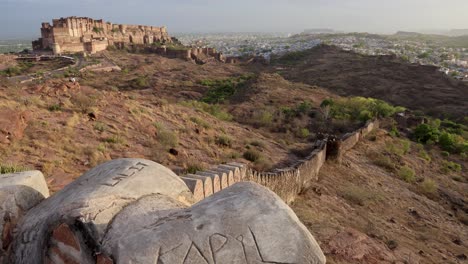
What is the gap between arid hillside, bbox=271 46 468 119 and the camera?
1367 inches

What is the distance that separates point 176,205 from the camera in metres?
2.79

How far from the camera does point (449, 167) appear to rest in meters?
16.1

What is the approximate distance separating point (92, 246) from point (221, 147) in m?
9.30

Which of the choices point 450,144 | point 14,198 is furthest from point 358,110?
point 14,198

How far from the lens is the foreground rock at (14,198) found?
3094 mm

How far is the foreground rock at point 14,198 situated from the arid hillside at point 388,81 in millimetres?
34178

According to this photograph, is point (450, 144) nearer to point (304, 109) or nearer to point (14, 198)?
point (304, 109)

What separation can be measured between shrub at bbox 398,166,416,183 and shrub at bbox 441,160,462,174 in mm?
2912

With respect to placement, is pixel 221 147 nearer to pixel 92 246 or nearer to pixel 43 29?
pixel 92 246

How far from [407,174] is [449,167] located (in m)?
4.34

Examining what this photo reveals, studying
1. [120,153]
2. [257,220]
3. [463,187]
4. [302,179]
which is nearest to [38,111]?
[120,153]

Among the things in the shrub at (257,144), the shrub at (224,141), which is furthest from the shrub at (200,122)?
the shrub at (257,144)

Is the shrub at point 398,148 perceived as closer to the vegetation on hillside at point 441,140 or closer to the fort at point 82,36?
the vegetation on hillside at point 441,140

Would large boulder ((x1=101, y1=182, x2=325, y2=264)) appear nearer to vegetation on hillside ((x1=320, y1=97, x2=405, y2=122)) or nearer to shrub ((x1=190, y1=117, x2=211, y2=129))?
shrub ((x1=190, y1=117, x2=211, y2=129))
